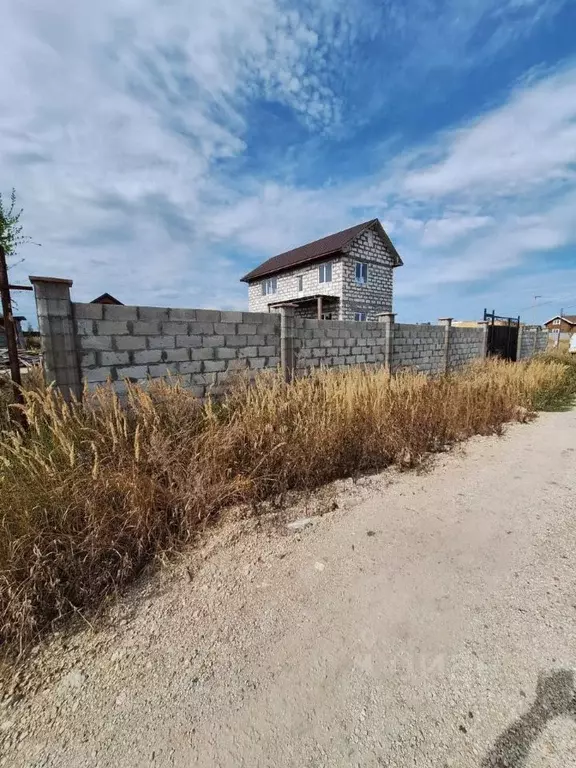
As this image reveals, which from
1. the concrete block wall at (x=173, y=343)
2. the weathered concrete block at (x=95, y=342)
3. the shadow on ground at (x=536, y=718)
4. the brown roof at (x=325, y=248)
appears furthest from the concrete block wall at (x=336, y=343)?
the brown roof at (x=325, y=248)

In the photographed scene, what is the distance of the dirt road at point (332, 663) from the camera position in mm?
1144

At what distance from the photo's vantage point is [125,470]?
7.41ft

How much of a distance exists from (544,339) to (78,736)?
751 inches

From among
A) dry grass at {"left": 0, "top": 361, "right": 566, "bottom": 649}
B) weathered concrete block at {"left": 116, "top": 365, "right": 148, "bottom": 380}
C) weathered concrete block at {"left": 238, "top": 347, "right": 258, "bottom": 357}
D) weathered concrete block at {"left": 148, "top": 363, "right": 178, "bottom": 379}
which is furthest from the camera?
weathered concrete block at {"left": 238, "top": 347, "right": 258, "bottom": 357}

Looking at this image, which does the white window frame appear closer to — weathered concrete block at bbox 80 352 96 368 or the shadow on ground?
weathered concrete block at bbox 80 352 96 368

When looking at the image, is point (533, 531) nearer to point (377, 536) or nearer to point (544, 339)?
point (377, 536)

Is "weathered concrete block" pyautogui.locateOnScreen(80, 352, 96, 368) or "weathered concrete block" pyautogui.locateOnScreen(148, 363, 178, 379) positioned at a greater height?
"weathered concrete block" pyautogui.locateOnScreen(80, 352, 96, 368)

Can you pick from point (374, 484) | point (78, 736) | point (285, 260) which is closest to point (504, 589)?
point (374, 484)

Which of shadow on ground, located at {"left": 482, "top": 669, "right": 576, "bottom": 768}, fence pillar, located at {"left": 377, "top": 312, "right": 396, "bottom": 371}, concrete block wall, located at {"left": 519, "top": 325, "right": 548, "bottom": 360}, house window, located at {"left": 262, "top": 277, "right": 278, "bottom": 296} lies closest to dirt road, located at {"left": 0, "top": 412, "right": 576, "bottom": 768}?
shadow on ground, located at {"left": 482, "top": 669, "right": 576, "bottom": 768}

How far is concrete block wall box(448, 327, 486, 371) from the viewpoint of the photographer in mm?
9758

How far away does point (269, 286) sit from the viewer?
2111cm

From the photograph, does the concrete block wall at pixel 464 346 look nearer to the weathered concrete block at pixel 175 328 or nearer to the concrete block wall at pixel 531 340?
the concrete block wall at pixel 531 340

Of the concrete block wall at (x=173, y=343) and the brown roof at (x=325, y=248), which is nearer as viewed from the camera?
the concrete block wall at (x=173, y=343)

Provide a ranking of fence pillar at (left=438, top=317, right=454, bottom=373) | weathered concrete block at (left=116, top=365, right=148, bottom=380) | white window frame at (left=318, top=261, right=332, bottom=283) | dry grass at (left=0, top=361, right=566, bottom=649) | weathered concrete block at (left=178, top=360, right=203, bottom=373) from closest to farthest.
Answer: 1. dry grass at (left=0, top=361, right=566, bottom=649)
2. weathered concrete block at (left=116, top=365, right=148, bottom=380)
3. weathered concrete block at (left=178, top=360, right=203, bottom=373)
4. fence pillar at (left=438, top=317, right=454, bottom=373)
5. white window frame at (left=318, top=261, right=332, bottom=283)
